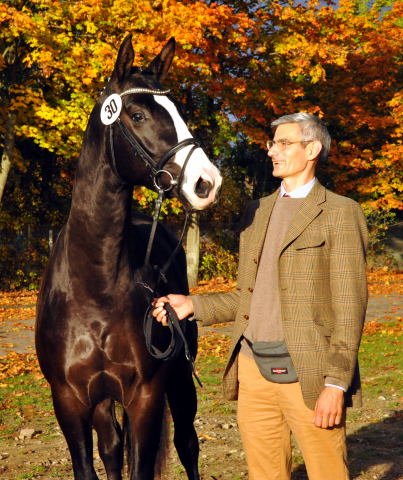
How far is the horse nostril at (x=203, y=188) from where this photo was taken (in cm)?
305

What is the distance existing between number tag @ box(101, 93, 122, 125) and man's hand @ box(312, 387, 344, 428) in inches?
66.7

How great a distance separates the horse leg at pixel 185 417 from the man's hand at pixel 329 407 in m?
1.92

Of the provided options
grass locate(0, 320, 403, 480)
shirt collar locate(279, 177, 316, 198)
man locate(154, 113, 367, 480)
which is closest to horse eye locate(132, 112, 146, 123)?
man locate(154, 113, 367, 480)

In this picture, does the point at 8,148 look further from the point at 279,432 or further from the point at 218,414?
the point at 279,432

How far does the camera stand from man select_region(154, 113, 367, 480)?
9.59 ft

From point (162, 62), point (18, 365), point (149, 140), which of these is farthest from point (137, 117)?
point (18, 365)

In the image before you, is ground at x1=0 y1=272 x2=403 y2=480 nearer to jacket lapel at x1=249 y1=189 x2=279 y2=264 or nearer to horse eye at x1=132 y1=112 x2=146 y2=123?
jacket lapel at x1=249 y1=189 x2=279 y2=264

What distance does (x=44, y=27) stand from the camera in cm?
1390

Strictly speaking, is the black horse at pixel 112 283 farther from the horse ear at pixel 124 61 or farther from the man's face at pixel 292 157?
the man's face at pixel 292 157

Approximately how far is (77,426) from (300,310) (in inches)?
57.0

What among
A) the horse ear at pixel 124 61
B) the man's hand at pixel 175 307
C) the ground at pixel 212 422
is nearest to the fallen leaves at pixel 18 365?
the ground at pixel 212 422

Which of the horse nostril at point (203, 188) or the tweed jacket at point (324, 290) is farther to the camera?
the horse nostril at point (203, 188)

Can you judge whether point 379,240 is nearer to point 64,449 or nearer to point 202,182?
point 64,449

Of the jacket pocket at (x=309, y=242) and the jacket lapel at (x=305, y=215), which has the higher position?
the jacket lapel at (x=305, y=215)
